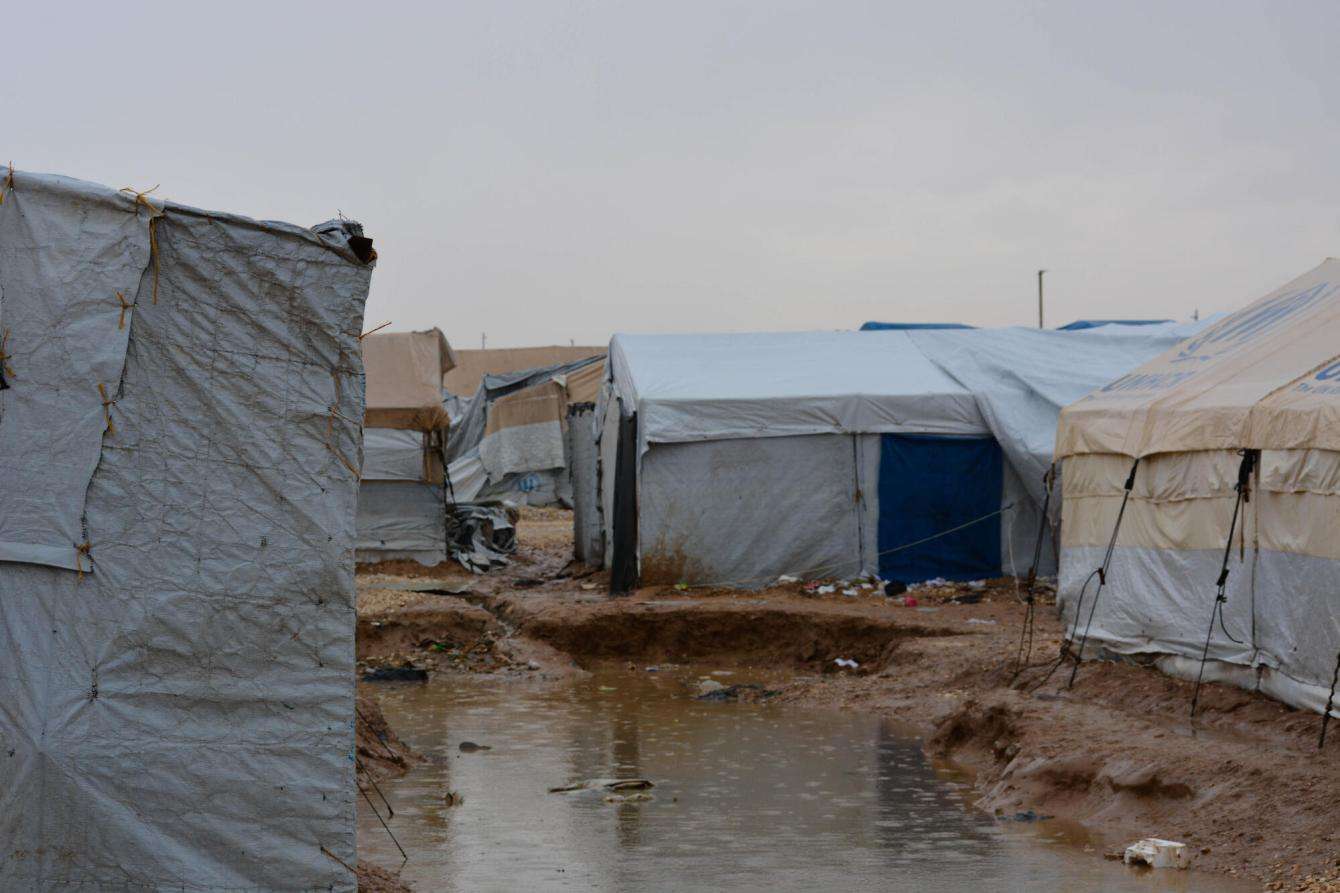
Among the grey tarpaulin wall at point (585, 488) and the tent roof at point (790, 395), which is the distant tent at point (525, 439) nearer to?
the grey tarpaulin wall at point (585, 488)

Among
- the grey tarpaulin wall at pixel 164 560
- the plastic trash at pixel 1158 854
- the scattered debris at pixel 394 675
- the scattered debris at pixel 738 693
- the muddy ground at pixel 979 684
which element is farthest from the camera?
the scattered debris at pixel 394 675

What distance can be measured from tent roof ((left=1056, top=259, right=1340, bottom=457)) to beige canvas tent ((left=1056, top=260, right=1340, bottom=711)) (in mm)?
16

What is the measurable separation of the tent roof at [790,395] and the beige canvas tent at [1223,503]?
510cm

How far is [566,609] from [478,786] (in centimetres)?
663

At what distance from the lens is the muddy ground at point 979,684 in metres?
7.66

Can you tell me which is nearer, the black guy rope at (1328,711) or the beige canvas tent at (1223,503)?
the black guy rope at (1328,711)

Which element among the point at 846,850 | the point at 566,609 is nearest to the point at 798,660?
the point at 566,609

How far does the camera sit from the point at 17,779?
4.72 m

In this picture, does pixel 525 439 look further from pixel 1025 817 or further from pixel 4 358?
pixel 4 358

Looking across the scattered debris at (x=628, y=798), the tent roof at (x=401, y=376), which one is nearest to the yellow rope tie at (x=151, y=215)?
the scattered debris at (x=628, y=798)

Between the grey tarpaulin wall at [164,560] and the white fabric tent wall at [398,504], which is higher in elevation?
the grey tarpaulin wall at [164,560]

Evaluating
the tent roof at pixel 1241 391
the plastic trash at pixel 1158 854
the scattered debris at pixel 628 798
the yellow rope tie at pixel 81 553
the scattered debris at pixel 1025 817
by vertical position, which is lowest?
the scattered debris at pixel 628 798

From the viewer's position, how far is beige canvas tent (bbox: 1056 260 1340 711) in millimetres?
8891

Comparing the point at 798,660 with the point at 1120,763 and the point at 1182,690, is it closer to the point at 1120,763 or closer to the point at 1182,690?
the point at 1182,690
